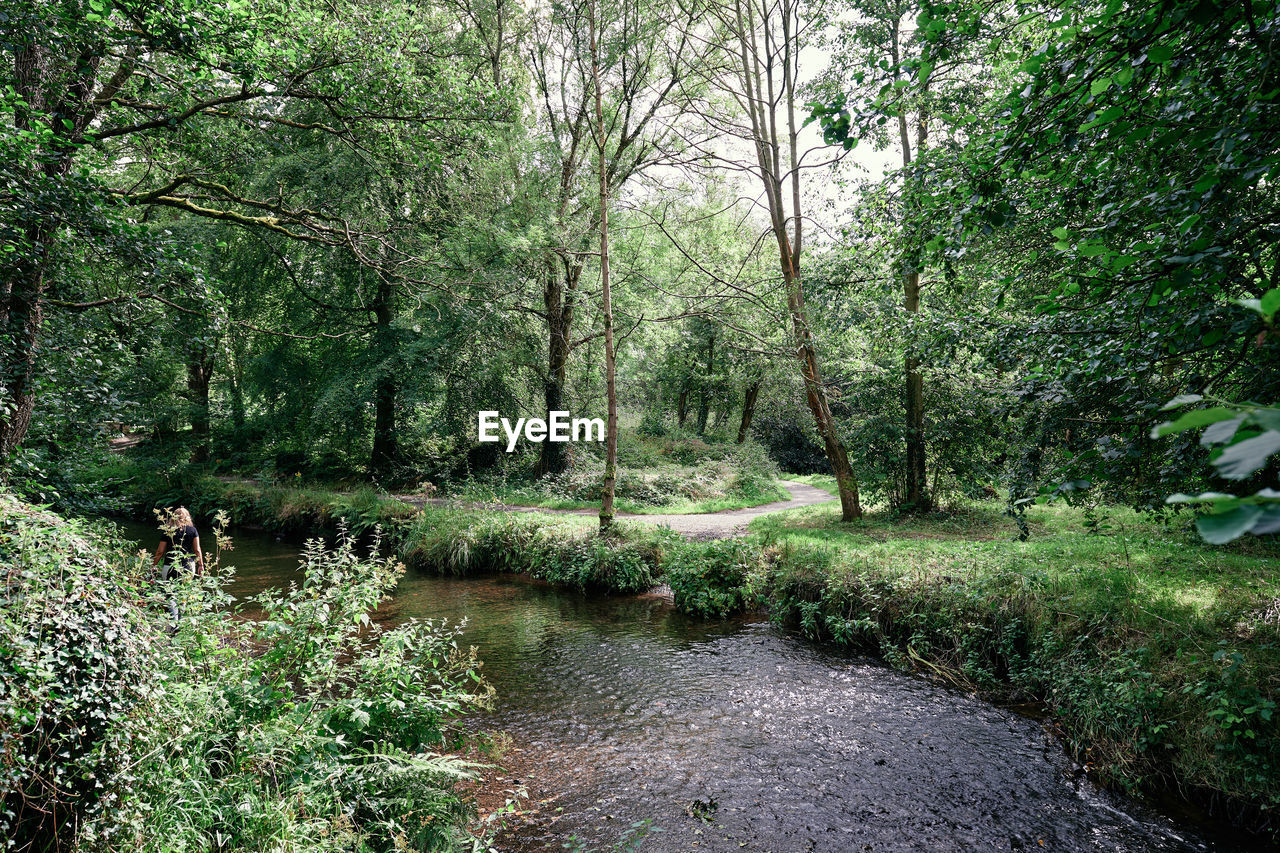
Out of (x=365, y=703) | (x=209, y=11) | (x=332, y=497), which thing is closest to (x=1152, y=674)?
(x=365, y=703)

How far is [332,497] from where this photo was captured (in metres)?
16.7

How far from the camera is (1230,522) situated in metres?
0.92

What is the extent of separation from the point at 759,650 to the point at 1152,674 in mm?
4303

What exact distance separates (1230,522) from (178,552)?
20.3 feet

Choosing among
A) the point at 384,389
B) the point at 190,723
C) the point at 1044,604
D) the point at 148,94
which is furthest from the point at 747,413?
the point at 190,723

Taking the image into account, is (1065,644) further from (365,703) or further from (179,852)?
(179,852)

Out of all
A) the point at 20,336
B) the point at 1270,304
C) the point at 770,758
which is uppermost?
the point at 20,336

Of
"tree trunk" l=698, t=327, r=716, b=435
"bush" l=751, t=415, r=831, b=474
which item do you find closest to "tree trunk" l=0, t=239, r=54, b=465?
"tree trunk" l=698, t=327, r=716, b=435

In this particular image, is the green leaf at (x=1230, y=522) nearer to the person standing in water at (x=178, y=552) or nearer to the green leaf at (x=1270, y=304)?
the green leaf at (x=1270, y=304)

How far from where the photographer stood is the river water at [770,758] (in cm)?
468

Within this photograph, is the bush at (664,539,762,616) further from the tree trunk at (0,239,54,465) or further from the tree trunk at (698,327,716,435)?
the tree trunk at (698,327,716,435)

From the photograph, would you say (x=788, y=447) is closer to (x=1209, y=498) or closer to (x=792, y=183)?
(x=792, y=183)

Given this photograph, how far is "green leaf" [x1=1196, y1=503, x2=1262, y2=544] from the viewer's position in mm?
838

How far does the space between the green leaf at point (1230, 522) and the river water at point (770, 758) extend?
469 cm
